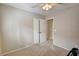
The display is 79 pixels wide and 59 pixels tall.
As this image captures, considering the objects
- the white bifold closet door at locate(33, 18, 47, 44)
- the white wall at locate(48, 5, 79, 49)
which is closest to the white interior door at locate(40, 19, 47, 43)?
the white bifold closet door at locate(33, 18, 47, 44)

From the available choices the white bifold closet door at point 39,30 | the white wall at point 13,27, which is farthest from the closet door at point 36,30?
the white wall at point 13,27

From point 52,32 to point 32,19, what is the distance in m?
0.43

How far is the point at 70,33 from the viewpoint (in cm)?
178

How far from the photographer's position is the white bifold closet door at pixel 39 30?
6.07ft

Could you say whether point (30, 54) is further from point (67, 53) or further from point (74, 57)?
point (74, 57)

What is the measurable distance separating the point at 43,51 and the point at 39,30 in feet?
1.27

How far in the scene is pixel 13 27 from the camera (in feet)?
5.86

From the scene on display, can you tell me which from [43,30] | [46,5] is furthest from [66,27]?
[46,5]

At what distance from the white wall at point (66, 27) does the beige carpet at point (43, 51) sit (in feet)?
0.31

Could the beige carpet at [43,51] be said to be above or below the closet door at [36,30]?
below

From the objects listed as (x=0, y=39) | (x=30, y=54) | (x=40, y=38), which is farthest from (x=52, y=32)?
(x=0, y=39)

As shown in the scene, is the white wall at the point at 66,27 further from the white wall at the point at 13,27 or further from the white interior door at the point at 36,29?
the white wall at the point at 13,27

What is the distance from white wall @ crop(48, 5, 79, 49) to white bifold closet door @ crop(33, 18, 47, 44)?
170 millimetres

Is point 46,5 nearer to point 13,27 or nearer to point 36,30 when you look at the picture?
point 36,30
